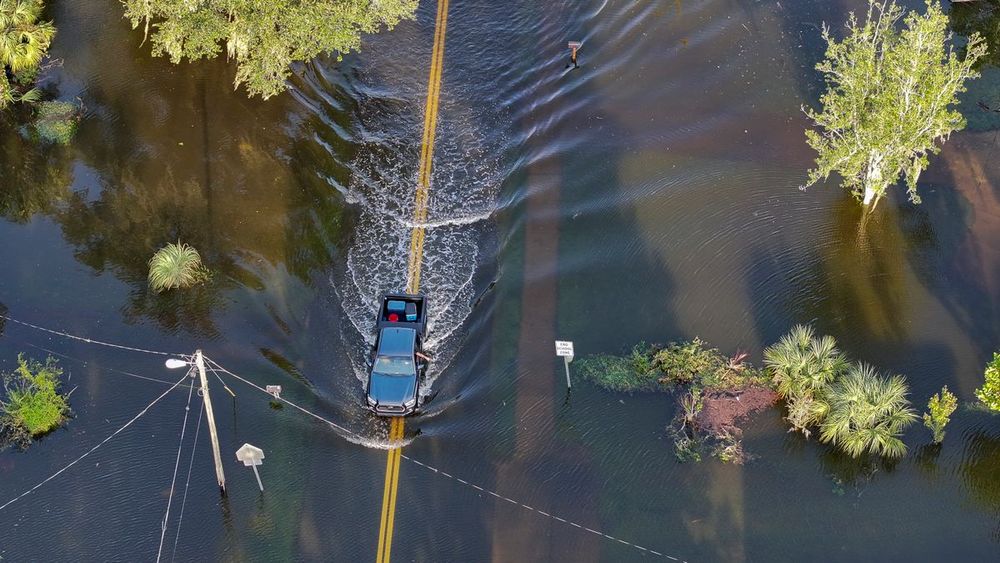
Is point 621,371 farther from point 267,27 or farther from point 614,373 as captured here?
point 267,27

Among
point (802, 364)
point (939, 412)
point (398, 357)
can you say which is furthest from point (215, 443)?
point (939, 412)

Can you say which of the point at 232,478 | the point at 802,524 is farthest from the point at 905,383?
the point at 232,478

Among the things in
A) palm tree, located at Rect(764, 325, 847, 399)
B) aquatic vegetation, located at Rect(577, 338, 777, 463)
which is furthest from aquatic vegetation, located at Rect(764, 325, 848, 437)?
aquatic vegetation, located at Rect(577, 338, 777, 463)

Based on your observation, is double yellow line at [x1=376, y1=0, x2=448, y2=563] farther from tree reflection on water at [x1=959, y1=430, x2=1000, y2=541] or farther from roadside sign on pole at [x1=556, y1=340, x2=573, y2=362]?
tree reflection on water at [x1=959, y1=430, x2=1000, y2=541]

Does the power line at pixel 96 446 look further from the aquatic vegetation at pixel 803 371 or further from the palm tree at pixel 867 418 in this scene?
the palm tree at pixel 867 418

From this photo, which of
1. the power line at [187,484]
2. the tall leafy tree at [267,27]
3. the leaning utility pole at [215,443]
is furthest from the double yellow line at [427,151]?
the leaning utility pole at [215,443]
